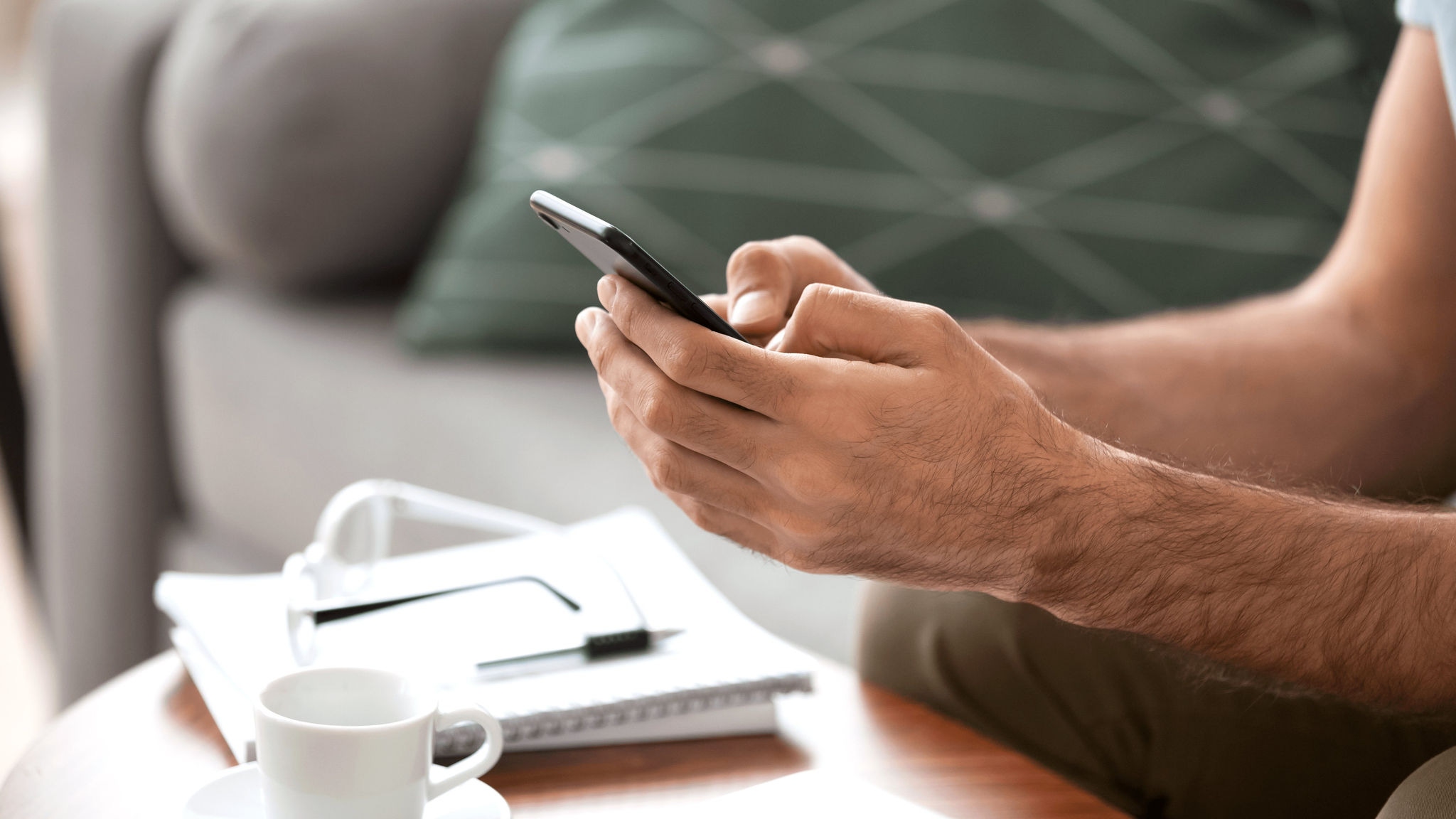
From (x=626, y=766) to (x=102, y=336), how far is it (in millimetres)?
1223

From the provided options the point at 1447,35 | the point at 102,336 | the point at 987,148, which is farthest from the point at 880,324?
the point at 102,336

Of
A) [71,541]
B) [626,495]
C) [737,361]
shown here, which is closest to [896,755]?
[737,361]

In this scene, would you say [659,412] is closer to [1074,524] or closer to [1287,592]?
[1074,524]

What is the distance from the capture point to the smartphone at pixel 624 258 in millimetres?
480

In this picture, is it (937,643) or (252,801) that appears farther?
(937,643)

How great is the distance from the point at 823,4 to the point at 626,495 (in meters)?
0.53

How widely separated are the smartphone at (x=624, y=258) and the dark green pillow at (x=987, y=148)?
696 mm

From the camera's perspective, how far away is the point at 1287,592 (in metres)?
0.60

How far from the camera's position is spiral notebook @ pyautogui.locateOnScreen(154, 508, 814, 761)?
0.60 metres

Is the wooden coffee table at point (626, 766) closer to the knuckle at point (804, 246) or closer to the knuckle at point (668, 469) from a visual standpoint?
the knuckle at point (668, 469)

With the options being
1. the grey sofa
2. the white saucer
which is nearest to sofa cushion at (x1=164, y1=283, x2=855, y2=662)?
the grey sofa

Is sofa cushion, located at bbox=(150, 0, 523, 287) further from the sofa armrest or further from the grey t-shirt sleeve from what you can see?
the grey t-shirt sleeve

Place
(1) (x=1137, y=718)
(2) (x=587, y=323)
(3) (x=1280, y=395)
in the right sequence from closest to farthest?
(2) (x=587, y=323)
(1) (x=1137, y=718)
(3) (x=1280, y=395)

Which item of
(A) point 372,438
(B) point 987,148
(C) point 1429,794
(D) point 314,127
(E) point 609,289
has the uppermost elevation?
(D) point 314,127
